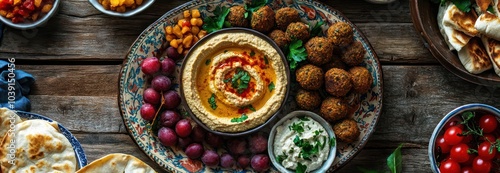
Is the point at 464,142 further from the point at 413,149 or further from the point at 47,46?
the point at 47,46

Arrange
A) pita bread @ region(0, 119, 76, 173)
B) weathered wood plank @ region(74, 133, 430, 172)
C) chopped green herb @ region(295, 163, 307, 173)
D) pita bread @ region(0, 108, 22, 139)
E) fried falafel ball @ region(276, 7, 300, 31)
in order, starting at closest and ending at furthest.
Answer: pita bread @ region(0, 119, 76, 173)
pita bread @ region(0, 108, 22, 139)
chopped green herb @ region(295, 163, 307, 173)
fried falafel ball @ region(276, 7, 300, 31)
weathered wood plank @ region(74, 133, 430, 172)

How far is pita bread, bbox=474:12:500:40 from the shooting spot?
438cm

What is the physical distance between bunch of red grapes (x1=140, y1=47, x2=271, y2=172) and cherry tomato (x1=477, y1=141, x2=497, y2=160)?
1597 millimetres

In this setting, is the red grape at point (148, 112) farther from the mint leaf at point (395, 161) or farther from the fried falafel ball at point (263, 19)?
the mint leaf at point (395, 161)

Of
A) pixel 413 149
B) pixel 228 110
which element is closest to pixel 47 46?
pixel 228 110

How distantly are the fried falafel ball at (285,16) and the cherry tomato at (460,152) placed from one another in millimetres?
1558

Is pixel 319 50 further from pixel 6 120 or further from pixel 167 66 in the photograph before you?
pixel 6 120

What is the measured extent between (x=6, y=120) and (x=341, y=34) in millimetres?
2560

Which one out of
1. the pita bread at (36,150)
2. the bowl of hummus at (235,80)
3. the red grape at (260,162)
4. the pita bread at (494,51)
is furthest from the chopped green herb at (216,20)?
the pita bread at (494,51)

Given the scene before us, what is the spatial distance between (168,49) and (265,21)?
2.68 feet

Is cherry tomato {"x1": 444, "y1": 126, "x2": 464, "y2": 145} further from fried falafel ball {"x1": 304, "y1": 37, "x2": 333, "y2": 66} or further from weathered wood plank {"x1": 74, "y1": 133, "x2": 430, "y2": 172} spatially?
fried falafel ball {"x1": 304, "y1": 37, "x2": 333, "y2": 66}

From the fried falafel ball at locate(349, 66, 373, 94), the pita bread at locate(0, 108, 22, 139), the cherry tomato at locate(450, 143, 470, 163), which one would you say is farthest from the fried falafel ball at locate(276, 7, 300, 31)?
the pita bread at locate(0, 108, 22, 139)

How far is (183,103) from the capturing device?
469cm

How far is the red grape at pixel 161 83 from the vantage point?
478 centimetres
